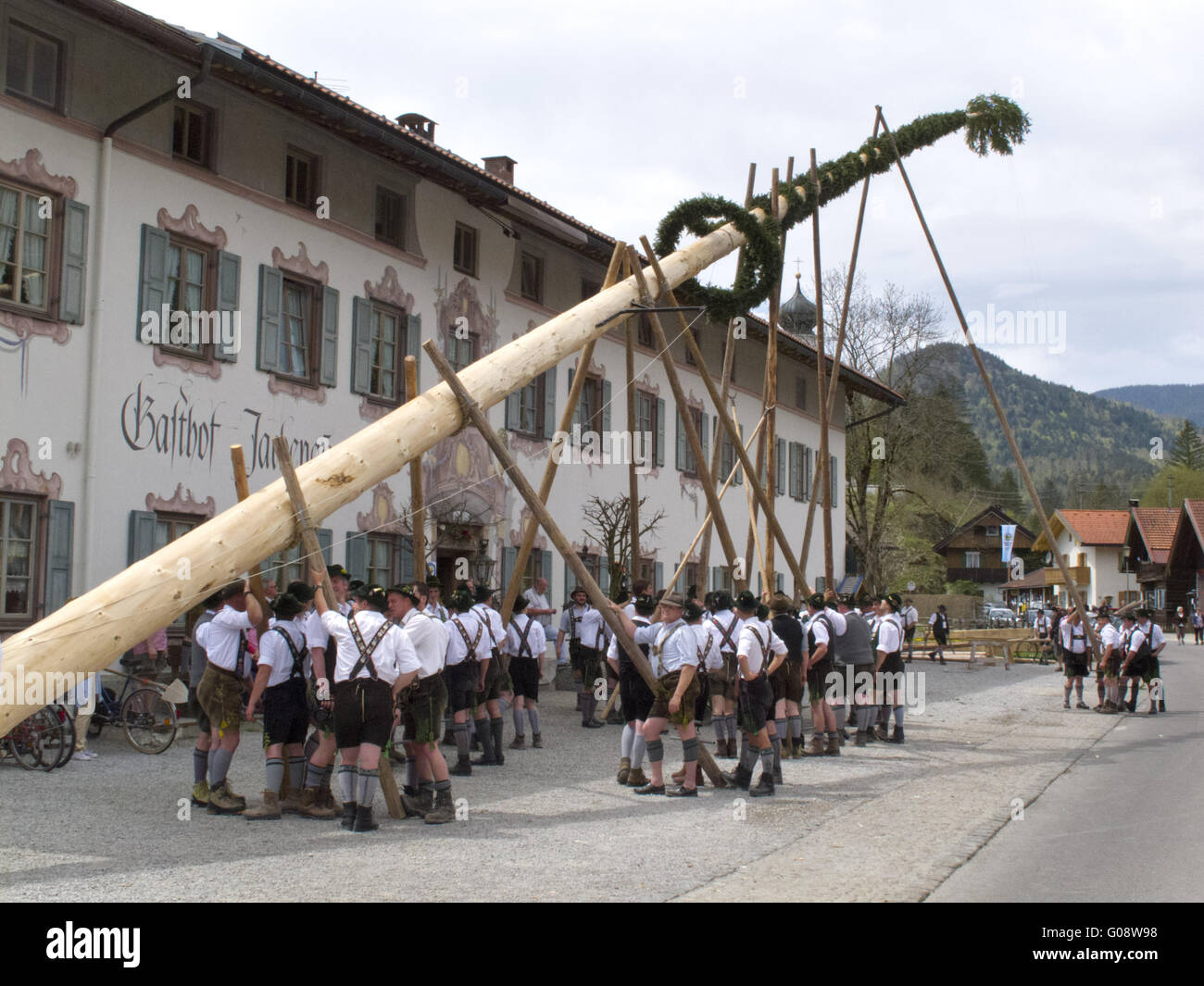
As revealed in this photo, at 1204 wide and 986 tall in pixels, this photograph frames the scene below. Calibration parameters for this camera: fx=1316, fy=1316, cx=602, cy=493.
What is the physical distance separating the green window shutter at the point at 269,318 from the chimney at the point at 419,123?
255 inches

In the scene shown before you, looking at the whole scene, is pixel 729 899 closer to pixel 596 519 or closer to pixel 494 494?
pixel 494 494

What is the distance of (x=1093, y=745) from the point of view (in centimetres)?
1574

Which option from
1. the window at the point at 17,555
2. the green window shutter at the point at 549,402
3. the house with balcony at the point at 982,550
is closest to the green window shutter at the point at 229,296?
the window at the point at 17,555

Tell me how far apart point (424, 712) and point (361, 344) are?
33.0 feet

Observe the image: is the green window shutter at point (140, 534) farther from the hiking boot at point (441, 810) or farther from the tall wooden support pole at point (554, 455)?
the hiking boot at point (441, 810)

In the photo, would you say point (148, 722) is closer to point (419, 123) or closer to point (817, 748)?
point (817, 748)

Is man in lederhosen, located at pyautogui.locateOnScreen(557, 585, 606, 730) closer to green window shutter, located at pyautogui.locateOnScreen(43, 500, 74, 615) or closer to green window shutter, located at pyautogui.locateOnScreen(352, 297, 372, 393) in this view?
green window shutter, located at pyautogui.locateOnScreen(352, 297, 372, 393)

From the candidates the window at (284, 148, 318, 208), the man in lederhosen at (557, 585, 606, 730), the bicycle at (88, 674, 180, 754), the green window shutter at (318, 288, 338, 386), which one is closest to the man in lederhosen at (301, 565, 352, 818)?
the bicycle at (88, 674, 180, 754)

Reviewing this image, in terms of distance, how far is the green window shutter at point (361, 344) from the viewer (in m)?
18.7

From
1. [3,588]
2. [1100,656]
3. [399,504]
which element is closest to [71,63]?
[3,588]

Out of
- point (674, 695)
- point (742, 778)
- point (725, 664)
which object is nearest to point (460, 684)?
point (674, 695)

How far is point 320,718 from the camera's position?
941cm

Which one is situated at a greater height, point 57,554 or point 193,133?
point 193,133
